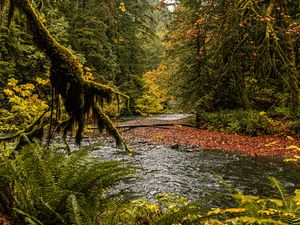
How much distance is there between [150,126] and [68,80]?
8630mm

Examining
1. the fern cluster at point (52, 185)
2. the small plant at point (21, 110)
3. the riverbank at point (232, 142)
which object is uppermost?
the small plant at point (21, 110)

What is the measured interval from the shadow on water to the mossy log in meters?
2.08

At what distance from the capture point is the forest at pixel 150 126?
9.32ft

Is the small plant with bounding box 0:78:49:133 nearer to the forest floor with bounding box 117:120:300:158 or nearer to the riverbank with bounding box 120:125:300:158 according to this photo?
the forest floor with bounding box 117:120:300:158

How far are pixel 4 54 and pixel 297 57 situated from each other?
16.2 meters

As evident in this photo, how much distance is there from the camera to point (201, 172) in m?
8.58

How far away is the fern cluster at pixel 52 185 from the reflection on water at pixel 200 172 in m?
2.67

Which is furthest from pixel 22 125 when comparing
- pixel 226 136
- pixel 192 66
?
pixel 192 66

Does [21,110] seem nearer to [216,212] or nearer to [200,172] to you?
[200,172]

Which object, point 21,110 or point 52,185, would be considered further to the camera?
point 21,110

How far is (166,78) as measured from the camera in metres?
22.1

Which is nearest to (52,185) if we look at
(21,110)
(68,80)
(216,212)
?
(68,80)

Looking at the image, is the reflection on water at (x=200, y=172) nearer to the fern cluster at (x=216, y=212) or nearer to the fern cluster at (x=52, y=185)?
the fern cluster at (x=216, y=212)

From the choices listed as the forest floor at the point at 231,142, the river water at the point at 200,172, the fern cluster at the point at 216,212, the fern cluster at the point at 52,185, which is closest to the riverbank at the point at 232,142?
the forest floor at the point at 231,142
